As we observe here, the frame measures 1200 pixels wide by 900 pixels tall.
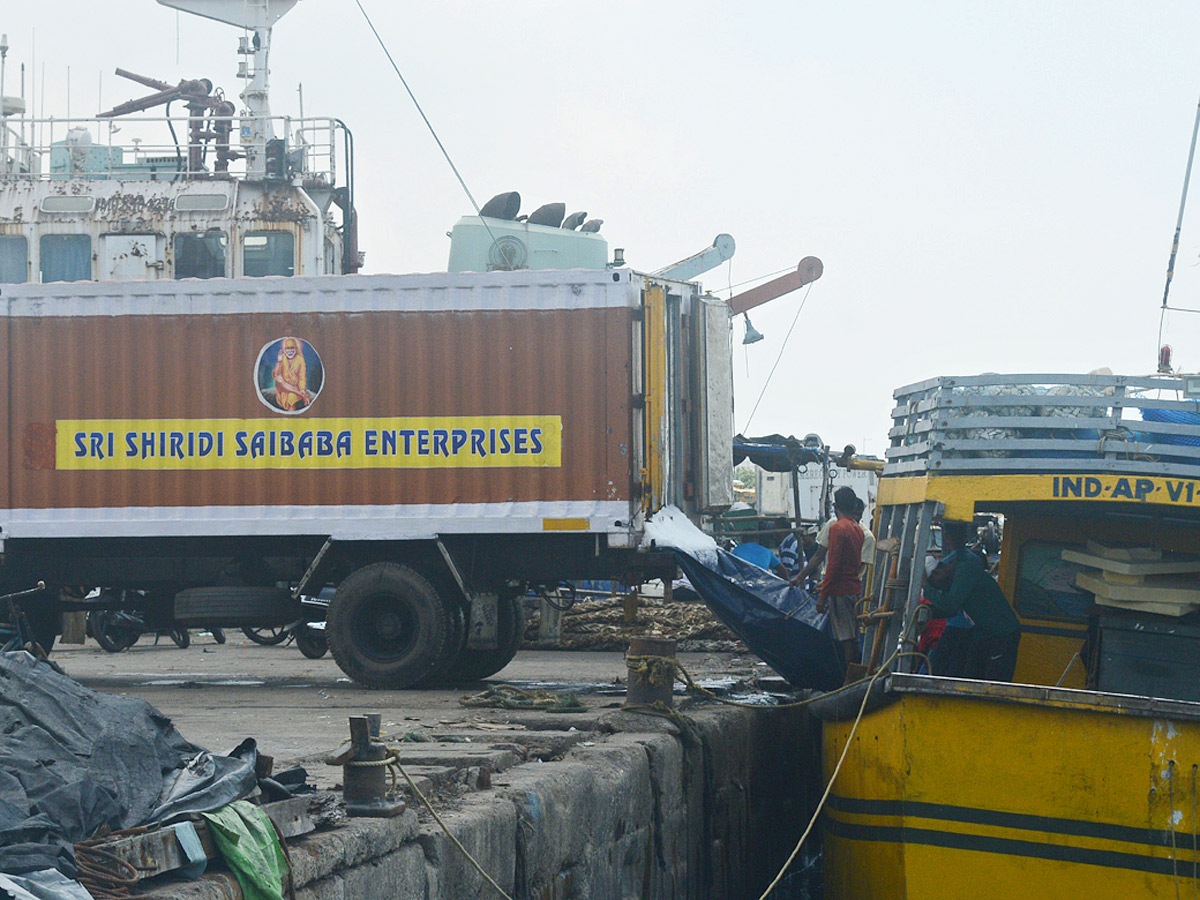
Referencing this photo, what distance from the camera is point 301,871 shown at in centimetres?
399

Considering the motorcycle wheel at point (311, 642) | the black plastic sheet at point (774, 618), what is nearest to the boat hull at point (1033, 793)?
the black plastic sheet at point (774, 618)

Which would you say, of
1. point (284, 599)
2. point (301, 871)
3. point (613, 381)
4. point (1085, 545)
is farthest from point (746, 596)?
point (301, 871)

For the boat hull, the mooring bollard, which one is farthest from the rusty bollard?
the mooring bollard

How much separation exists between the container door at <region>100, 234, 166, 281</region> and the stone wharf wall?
23.1 feet

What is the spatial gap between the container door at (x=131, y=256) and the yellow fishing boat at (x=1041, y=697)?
7536mm

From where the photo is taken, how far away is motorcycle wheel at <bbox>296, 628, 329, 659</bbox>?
1465 centimetres

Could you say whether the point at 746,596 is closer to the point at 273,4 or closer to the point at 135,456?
the point at 135,456

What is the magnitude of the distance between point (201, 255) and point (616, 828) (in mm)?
8323

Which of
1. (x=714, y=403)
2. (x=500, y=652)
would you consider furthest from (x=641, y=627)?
(x=714, y=403)

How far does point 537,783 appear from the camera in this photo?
18.9ft

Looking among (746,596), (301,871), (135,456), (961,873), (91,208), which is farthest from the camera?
(91,208)

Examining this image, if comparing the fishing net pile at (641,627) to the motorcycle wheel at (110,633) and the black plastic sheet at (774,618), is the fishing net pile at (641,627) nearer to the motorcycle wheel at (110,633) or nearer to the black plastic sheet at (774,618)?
the motorcycle wheel at (110,633)

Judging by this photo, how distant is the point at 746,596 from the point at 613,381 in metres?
1.83

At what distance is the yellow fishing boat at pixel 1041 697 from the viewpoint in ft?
20.8
